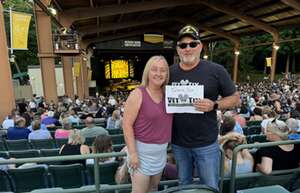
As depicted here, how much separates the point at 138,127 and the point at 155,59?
57 cm

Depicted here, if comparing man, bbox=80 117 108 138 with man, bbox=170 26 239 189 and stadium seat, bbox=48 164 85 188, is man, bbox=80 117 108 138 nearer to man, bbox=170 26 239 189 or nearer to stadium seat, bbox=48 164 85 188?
stadium seat, bbox=48 164 85 188

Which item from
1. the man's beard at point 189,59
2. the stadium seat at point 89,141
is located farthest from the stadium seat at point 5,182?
the man's beard at point 189,59

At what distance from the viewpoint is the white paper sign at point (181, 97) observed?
268 centimetres

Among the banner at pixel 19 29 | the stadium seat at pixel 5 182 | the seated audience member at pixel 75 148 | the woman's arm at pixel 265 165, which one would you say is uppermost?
the banner at pixel 19 29

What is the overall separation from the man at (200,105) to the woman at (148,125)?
130mm

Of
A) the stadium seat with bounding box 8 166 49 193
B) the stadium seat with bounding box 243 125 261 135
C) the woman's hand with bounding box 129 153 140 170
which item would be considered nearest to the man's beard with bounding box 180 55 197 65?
the woman's hand with bounding box 129 153 140 170

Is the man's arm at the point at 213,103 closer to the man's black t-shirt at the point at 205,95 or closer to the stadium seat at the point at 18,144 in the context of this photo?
the man's black t-shirt at the point at 205,95

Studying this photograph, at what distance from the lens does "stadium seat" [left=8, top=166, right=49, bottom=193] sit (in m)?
4.34

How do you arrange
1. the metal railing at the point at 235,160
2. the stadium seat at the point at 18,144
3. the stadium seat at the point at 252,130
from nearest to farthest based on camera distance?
the metal railing at the point at 235,160, the stadium seat at the point at 18,144, the stadium seat at the point at 252,130

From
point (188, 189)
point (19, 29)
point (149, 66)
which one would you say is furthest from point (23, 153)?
point (19, 29)

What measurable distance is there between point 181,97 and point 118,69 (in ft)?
127

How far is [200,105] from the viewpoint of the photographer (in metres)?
2.63

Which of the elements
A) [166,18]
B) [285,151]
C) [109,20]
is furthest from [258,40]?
[285,151]

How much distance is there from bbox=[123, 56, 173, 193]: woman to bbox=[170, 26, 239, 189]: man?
13cm
